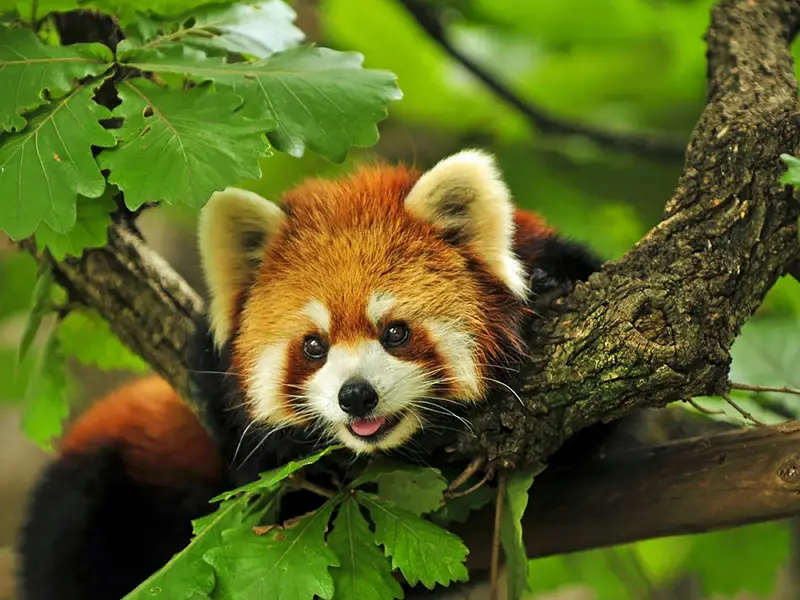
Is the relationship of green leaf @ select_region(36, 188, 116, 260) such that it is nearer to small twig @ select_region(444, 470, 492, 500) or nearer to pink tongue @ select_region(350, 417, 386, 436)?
pink tongue @ select_region(350, 417, 386, 436)

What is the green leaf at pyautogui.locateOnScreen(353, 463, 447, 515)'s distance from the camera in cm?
175

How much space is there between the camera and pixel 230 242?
1849 mm

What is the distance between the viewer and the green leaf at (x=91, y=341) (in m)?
2.43

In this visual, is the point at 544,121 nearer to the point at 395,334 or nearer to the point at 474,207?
the point at 474,207

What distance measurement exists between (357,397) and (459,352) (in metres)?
0.24

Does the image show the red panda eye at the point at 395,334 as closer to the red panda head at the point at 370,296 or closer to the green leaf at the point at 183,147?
the red panda head at the point at 370,296

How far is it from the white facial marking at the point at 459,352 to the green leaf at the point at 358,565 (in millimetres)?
336

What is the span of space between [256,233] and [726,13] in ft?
4.09

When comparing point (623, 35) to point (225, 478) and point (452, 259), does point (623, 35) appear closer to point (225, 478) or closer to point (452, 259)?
point (452, 259)

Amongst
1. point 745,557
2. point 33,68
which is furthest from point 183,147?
point 745,557

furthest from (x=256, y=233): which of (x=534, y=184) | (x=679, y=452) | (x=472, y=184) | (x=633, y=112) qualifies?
(x=633, y=112)

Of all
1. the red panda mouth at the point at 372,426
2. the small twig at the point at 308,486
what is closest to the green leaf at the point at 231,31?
the red panda mouth at the point at 372,426

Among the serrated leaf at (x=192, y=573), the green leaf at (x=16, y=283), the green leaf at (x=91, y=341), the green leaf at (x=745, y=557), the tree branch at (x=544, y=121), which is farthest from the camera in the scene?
the tree branch at (x=544, y=121)

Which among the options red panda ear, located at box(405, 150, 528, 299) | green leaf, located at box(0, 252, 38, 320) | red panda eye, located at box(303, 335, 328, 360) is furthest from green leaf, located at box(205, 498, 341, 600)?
green leaf, located at box(0, 252, 38, 320)
